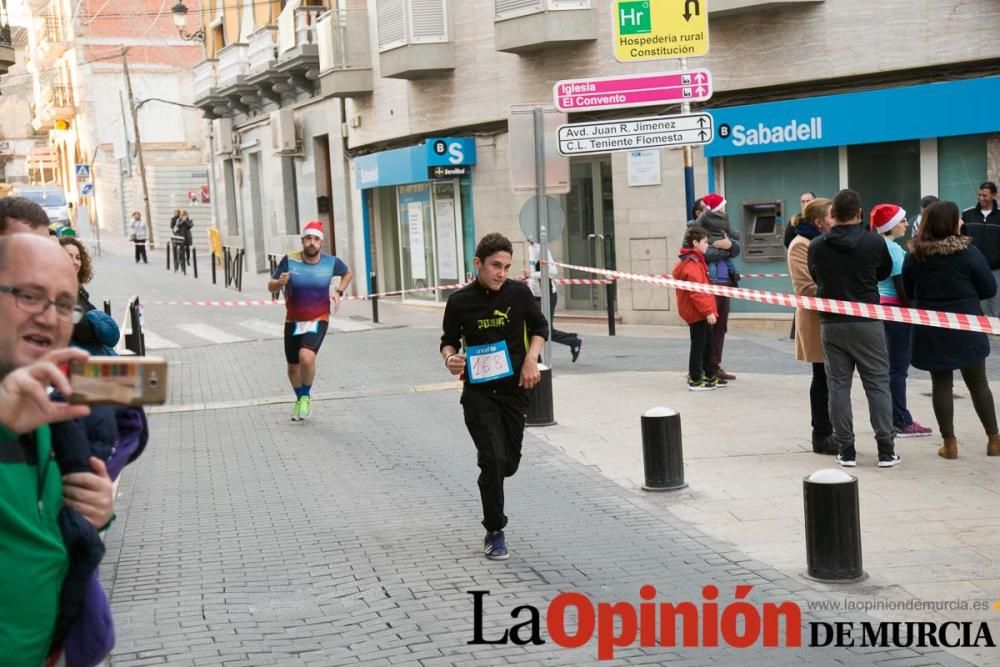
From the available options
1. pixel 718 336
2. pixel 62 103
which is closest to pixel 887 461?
pixel 718 336

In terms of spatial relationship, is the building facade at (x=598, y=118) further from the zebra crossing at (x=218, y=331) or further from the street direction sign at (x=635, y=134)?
the zebra crossing at (x=218, y=331)

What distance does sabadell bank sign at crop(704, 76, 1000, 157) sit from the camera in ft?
52.4

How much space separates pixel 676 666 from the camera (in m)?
5.20

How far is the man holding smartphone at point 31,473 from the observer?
2.46 m

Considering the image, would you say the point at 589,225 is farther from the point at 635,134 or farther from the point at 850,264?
the point at 850,264

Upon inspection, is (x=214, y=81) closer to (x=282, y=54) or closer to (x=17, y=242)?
(x=282, y=54)

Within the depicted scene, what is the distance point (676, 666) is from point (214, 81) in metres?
34.6

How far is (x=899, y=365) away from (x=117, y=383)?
8.78 m

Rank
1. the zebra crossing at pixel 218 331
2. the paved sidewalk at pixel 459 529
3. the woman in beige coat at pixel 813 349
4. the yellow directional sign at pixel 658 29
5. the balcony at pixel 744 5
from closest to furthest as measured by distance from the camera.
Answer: the paved sidewalk at pixel 459 529 → the woman in beige coat at pixel 813 349 → the yellow directional sign at pixel 658 29 → the balcony at pixel 744 5 → the zebra crossing at pixel 218 331

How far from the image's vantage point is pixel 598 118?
20.4 meters

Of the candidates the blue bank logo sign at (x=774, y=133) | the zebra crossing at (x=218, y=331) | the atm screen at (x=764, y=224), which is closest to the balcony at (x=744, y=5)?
the blue bank logo sign at (x=774, y=133)

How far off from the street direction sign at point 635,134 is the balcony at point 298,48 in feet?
55.6

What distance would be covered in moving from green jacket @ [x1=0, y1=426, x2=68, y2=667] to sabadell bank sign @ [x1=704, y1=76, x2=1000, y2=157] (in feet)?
49.7

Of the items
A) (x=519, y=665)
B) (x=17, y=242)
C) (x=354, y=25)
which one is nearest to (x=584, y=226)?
(x=354, y=25)
